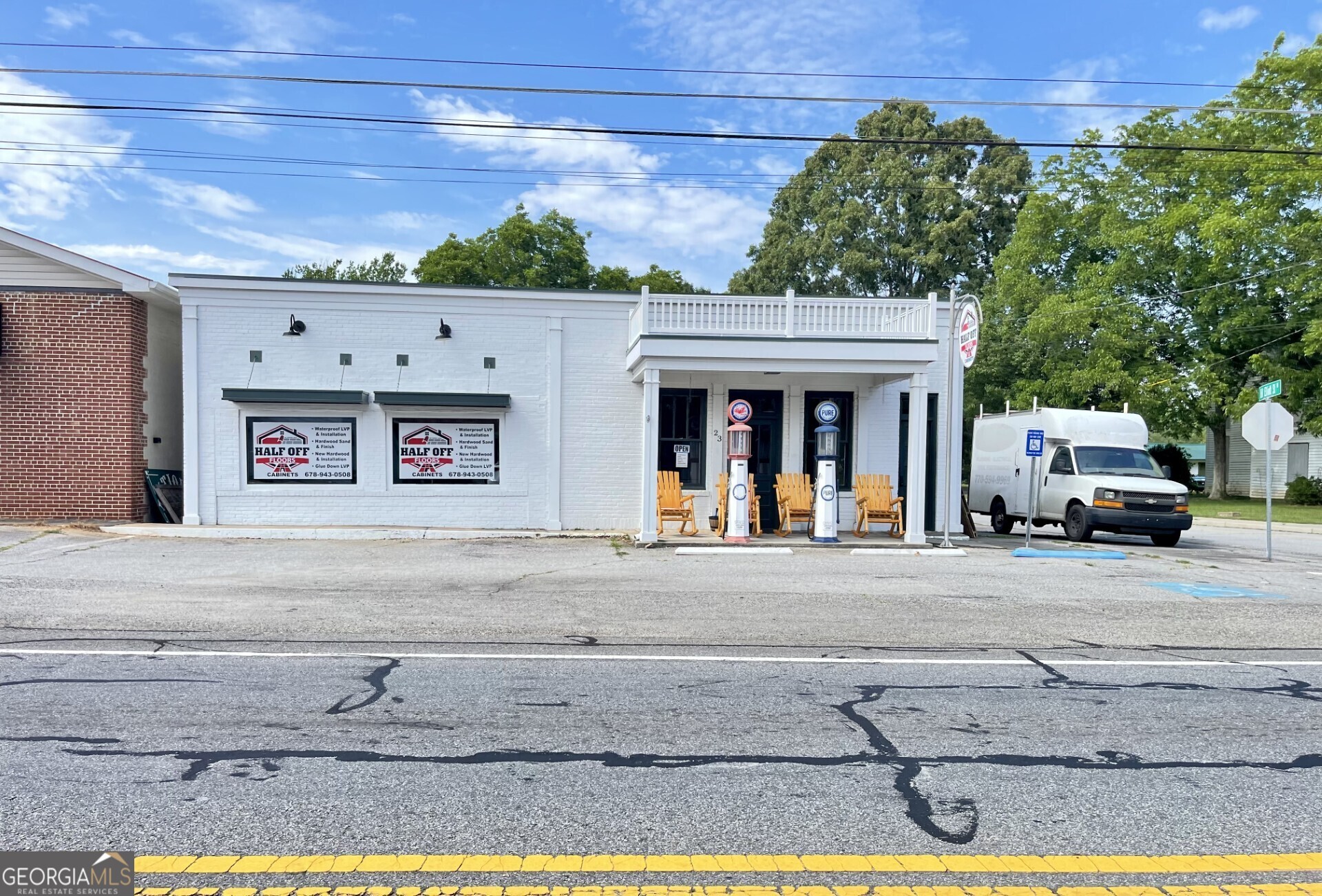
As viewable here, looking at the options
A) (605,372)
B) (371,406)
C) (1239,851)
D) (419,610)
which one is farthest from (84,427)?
(1239,851)

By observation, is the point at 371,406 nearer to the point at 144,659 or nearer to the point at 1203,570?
the point at 144,659

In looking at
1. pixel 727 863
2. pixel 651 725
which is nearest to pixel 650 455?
Result: pixel 651 725

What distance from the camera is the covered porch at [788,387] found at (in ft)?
50.9

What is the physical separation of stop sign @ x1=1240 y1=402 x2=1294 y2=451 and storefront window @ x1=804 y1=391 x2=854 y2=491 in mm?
6860

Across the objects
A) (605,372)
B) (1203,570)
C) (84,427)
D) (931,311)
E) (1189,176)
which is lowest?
(1203,570)

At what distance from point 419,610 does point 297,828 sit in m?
5.22

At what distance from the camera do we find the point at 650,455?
51.1 feet

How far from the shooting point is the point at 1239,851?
3.68 m

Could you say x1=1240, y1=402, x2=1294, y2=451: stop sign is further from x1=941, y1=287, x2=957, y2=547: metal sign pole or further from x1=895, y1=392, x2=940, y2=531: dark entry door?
x1=895, y1=392, x2=940, y2=531: dark entry door

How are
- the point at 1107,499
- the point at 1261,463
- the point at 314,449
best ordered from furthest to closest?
1. the point at 1261,463
2. the point at 1107,499
3. the point at 314,449

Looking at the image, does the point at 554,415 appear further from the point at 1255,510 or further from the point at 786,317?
the point at 1255,510

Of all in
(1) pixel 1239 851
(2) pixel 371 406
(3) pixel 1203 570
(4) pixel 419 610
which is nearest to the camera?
(1) pixel 1239 851

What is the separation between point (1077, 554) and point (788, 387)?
236 inches

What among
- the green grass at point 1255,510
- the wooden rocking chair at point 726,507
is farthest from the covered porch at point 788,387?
the green grass at point 1255,510
